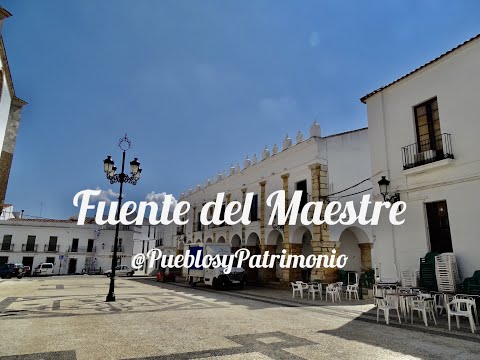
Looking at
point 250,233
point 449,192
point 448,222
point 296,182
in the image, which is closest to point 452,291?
point 448,222

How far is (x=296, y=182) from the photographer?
19562mm

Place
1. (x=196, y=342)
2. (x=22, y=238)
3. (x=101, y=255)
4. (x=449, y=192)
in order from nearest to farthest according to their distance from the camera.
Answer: (x=196, y=342) < (x=449, y=192) < (x=22, y=238) < (x=101, y=255)

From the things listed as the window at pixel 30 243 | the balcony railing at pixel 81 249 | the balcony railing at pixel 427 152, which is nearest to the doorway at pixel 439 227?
the balcony railing at pixel 427 152

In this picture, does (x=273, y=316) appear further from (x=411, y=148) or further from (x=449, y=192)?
(x=411, y=148)

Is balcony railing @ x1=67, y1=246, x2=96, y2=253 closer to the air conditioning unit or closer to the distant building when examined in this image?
the distant building

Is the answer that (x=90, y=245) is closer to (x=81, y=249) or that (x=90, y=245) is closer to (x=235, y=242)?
(x=81, y=249)

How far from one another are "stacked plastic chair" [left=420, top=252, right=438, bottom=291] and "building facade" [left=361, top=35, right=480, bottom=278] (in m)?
0.55

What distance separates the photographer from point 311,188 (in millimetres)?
18250

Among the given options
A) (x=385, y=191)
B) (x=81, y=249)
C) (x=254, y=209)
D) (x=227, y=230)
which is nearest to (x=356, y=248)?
(x=254, y=209)

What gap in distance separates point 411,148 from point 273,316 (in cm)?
755

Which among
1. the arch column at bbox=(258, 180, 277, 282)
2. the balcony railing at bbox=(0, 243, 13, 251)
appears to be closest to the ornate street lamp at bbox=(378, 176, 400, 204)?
the arch column at bbox=(258, 180, 277, 282)

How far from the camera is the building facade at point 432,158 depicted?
972 centimetres

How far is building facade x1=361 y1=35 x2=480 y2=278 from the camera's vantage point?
383 inches

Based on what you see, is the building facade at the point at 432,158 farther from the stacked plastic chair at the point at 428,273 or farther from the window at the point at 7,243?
the window at the point at 7,243
